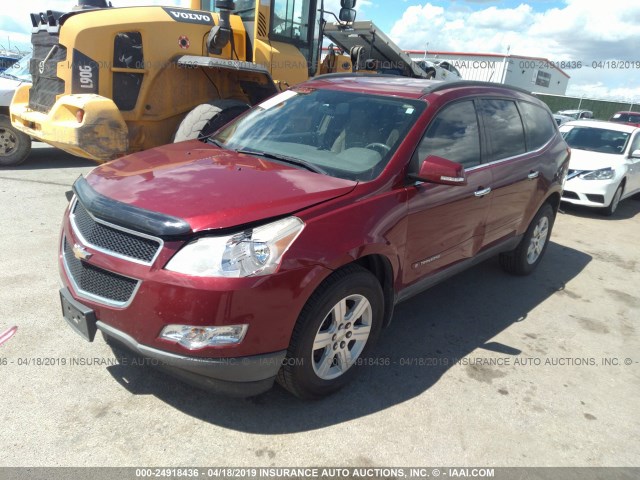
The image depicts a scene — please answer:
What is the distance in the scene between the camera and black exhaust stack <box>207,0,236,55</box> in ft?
20.1

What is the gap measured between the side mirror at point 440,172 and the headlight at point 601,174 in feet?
20.9

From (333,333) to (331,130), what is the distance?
4.79ft

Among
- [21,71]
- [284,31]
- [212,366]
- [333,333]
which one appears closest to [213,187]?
[212,366]

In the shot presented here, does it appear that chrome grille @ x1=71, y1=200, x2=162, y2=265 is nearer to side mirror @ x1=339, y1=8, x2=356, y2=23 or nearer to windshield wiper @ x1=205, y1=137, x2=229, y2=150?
windshield wiper @ x1=205, y1=137, x2=229, y2=150

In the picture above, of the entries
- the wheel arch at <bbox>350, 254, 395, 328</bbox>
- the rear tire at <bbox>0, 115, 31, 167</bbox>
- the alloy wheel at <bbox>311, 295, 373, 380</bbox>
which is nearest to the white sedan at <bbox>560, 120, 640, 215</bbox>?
the wheel arch at <bbox>350, 254, 395, 328</bbox>

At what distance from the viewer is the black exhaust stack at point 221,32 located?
20.1 feet

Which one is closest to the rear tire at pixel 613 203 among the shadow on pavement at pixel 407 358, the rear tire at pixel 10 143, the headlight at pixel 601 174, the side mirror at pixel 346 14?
the headlight at pixel 601 174

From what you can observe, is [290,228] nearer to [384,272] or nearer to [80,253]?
[384,272]

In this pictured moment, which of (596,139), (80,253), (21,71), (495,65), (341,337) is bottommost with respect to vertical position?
(495,65)

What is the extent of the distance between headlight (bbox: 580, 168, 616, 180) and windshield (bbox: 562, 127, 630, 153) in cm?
82

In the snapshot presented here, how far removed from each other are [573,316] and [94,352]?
12.8ft

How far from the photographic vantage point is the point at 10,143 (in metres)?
8.07

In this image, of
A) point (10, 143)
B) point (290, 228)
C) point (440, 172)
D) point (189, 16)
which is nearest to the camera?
point (290, 228)

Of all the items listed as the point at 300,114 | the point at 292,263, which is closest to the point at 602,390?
the point at 292,263
